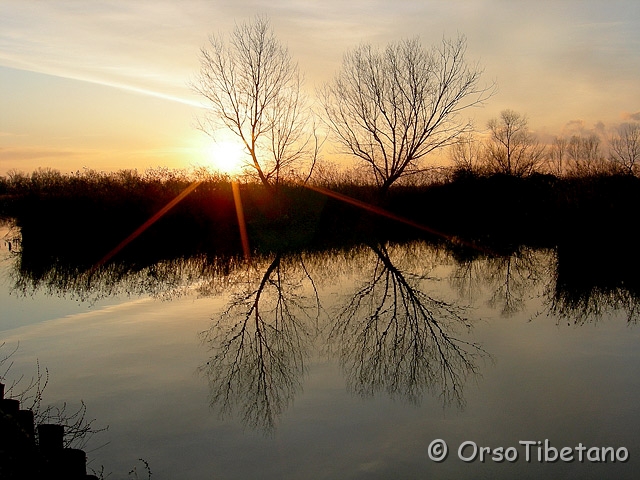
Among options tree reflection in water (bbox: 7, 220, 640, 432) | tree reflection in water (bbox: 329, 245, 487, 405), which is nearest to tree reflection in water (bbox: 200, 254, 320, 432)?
tree reflection in water (bbox: 7, 220, 640, 432)

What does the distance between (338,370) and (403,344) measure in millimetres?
1384

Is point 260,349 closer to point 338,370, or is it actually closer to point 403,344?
point 338,370

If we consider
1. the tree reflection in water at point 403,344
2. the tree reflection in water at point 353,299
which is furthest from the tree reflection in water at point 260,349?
the tree reflection in water at point 403,344

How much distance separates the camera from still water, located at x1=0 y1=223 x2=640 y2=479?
473 centimetres

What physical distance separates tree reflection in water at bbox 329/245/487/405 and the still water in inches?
1.4

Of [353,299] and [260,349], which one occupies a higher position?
[353,299]

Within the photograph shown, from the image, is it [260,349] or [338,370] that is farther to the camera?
[260,349]

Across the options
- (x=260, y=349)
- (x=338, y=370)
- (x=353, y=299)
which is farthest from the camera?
(x=353, y=299)

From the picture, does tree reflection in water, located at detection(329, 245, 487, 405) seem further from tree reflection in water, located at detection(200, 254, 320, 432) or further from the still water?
tree reflection in water, located at detection(200, 254, 320, 432)

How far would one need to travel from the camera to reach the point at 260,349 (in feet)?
26.1

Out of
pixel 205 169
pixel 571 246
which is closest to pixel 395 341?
pixel 571 246

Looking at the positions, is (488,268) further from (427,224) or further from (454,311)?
(427,224)

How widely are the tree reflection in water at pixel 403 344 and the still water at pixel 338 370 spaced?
3 cm

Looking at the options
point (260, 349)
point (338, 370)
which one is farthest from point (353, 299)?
point (338, 370)
